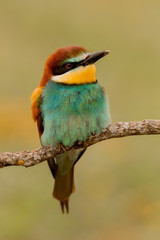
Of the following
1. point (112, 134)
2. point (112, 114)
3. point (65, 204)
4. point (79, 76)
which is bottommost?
point (65, 204)

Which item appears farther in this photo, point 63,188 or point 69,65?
point 63,188

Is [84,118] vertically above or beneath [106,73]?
beneath

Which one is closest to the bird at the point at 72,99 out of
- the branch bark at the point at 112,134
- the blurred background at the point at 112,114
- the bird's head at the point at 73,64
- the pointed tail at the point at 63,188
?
the bird's head at the point at 73,64

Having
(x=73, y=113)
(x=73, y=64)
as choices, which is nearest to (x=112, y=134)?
(x=73, y=113)

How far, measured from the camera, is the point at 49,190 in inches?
153

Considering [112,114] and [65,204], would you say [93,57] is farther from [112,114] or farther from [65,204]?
[112,114]

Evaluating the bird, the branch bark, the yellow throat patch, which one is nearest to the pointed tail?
the bird

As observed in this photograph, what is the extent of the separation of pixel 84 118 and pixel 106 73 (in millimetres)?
2266

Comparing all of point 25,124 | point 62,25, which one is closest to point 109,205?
point 25,124

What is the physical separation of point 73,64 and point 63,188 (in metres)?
0.85

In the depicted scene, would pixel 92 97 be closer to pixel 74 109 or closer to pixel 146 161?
pixel 74 109

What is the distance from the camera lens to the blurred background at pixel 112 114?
362 centimetres

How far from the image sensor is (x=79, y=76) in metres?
3.00

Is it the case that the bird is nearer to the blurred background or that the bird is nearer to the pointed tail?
the pointed tail
